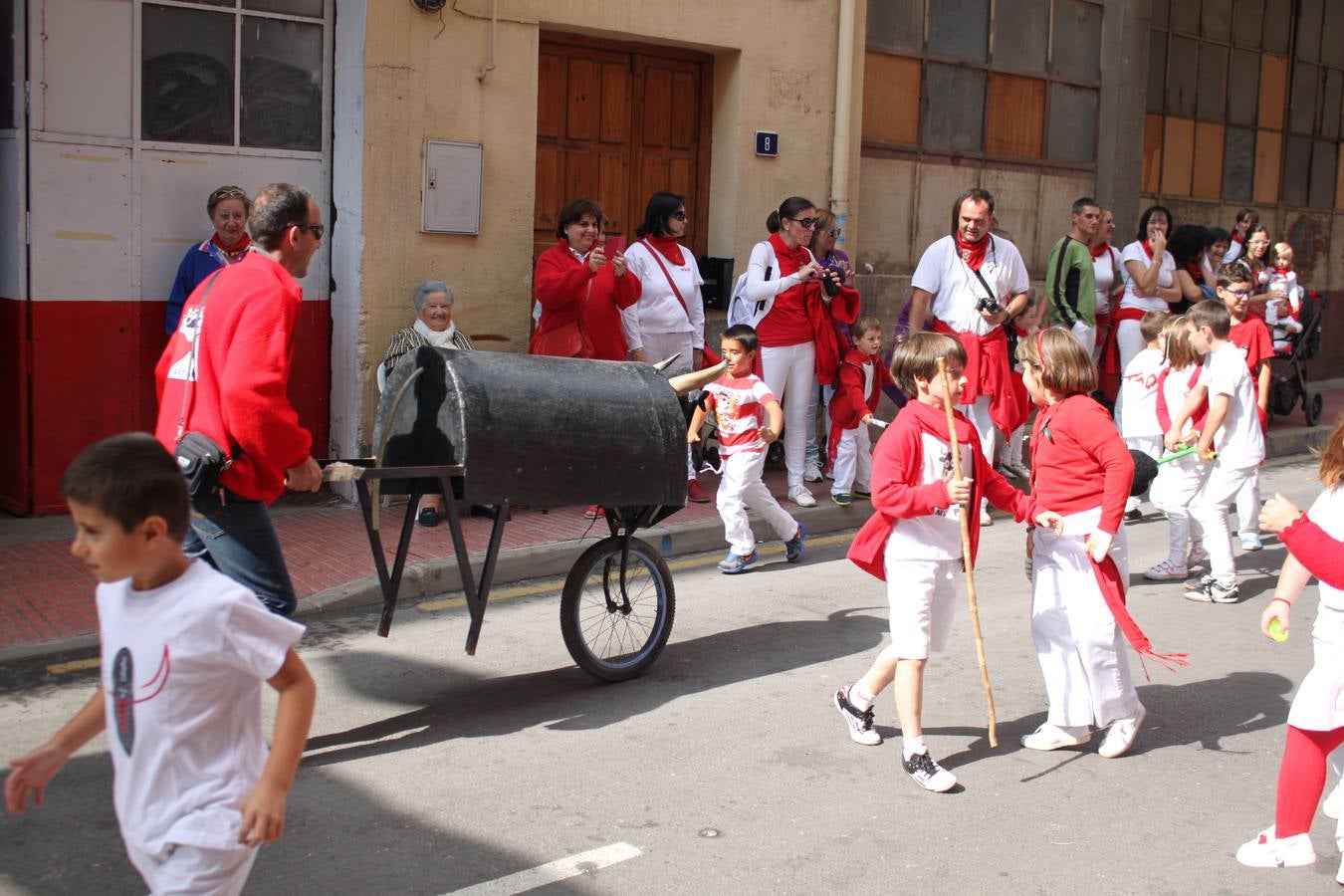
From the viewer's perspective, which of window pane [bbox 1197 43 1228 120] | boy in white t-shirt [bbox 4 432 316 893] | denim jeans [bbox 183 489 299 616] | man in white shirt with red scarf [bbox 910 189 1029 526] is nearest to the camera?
boy in white t-shirt [bbox 4 432 316 893]

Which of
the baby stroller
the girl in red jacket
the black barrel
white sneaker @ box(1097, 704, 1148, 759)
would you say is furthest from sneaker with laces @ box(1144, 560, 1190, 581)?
the baby stroller

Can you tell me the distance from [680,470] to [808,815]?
169 cm

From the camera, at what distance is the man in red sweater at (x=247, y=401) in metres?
4.47

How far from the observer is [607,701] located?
5.91m

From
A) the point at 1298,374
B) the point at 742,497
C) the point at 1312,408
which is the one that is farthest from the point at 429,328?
the point at 1312,408

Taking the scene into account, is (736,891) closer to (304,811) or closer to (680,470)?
(304,811)

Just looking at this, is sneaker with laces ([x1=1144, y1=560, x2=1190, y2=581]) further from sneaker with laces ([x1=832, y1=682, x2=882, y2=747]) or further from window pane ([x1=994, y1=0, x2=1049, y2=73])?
window pane ([x1=994, y1=0, x2=1049, y2=73])

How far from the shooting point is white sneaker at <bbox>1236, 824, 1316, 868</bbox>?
430 cm

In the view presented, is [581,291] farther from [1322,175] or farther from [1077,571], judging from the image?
[1322,175]

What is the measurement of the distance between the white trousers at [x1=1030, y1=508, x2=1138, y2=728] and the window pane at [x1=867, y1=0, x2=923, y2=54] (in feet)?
27.2

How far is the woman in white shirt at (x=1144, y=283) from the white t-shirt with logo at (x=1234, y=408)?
4535 millimetres

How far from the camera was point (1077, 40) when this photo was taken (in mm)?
14656

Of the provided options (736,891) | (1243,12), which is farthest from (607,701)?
(1243,12)

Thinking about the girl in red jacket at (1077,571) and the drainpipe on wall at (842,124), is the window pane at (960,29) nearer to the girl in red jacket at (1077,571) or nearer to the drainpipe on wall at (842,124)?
the drainpipe on wall at (842,124)
